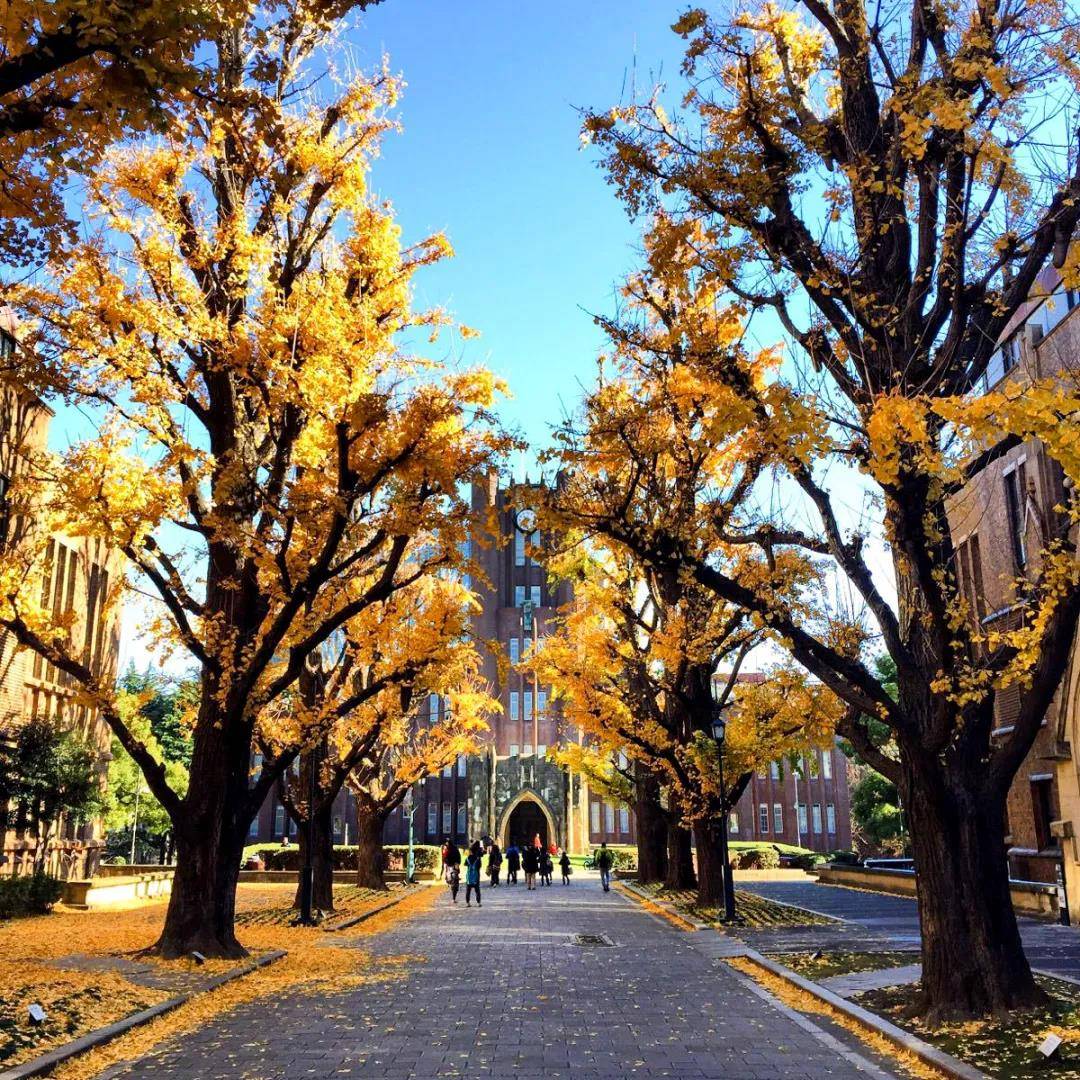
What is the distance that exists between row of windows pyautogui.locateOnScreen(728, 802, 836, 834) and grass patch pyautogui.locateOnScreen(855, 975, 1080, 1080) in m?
65.4

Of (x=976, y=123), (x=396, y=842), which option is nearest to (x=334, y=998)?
(x=976, y=123)

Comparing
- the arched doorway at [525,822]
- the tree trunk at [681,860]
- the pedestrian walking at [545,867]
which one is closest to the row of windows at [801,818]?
the arched doorway at [525,822]

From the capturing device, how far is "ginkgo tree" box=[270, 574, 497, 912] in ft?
60.8

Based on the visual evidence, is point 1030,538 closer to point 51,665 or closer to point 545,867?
point 51,665

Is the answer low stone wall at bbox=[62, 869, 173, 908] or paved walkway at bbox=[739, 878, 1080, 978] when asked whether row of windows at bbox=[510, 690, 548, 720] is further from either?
paved walkway at bbox=[739, 878, 1080, 978]

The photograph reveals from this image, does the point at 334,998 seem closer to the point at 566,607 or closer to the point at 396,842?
the point at 566,607

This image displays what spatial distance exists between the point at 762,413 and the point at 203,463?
8.18m

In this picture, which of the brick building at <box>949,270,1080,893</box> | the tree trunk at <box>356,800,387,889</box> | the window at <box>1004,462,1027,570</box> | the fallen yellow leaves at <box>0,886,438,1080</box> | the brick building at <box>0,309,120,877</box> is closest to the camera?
the fallen yellow leaves at <box>0,886,438,1080</box>

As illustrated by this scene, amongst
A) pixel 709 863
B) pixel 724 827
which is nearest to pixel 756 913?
pixel 709 863

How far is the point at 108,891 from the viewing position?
24281 mm

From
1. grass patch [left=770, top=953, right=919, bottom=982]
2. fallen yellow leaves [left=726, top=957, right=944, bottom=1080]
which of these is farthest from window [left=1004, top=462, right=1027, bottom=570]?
fallen yellow leaves [left=726, top=957, right=944, bottom=1080]

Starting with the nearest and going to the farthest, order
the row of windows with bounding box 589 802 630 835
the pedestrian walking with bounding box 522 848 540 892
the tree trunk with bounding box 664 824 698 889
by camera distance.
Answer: the tree trunk with bounding box 664 824 698 889 < the pedestrian walking with bounding box 522 848 540 892 < the row of windows with bounding box 589 802 630 835

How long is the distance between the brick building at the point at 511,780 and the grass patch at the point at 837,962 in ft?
150

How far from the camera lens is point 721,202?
10.3 metres
